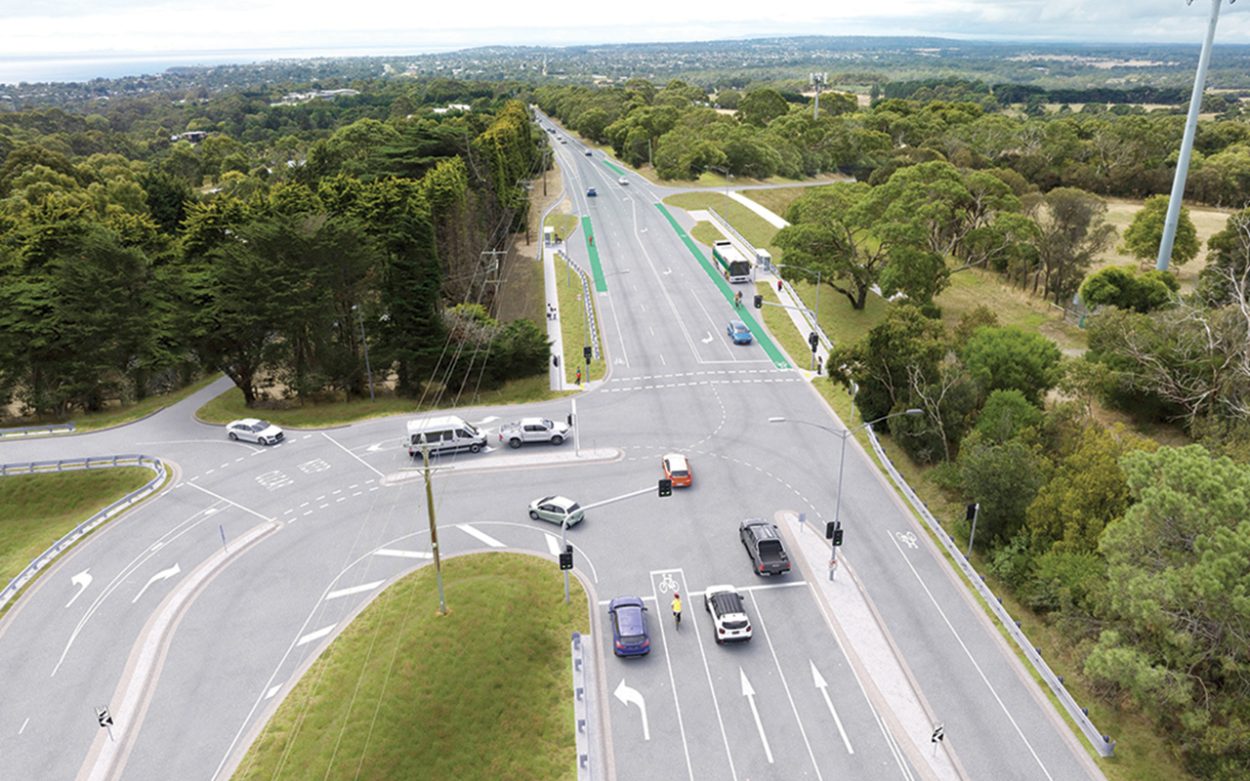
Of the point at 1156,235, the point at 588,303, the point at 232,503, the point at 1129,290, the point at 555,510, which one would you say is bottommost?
the point at 232,503

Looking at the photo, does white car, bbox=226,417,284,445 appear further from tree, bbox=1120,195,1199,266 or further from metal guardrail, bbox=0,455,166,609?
tree, bbox=1120,195,1199,266

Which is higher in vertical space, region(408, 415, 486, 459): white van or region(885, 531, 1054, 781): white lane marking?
region(408, 415, 486, 459): white van

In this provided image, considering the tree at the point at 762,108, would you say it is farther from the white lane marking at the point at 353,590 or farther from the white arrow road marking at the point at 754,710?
the white arrow road marking at the point at 754,710

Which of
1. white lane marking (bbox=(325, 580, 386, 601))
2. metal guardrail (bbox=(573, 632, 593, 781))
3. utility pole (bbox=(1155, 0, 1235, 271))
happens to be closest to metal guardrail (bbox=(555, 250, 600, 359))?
white lane marking (bbox=(325, 580, 386, 601))

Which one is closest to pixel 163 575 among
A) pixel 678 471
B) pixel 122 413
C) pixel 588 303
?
pixel 122 413

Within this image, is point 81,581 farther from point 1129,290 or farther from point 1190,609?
point 1129,290

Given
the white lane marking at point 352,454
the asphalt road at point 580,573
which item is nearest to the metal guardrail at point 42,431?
the asphalt road at point 580,573

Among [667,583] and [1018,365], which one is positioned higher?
[1018,365]
